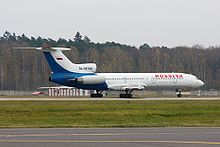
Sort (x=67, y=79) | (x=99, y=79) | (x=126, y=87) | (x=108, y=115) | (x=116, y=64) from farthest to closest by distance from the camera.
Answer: (x=116, y=64)
(x=126, y=87)
(x=99, y=79)
(x=67, y=79)
(x=108, y=115)

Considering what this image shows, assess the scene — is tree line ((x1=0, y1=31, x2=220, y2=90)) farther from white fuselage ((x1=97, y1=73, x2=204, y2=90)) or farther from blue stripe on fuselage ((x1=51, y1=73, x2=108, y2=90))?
blue stripe on fuselage ((x1=51, y1=73, x2=108, y2=90))

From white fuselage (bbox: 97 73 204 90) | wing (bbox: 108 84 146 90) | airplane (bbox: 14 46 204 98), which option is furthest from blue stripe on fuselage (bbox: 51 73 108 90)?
white fuselage (bbox: 97 73 204 90)

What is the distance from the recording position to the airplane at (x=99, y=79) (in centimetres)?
6475

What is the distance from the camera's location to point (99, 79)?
2603 inches

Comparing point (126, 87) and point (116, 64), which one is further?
point (116, 64)

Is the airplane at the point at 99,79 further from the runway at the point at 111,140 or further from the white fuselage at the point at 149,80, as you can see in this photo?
the runway at the point at 111,140

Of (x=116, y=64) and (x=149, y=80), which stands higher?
(x=116, y=64)

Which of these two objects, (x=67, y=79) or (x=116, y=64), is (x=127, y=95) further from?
(x=116, y=64)

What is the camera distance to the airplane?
212 feet

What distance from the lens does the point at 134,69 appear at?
14600cm

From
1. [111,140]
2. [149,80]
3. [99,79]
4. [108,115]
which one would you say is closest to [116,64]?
[149,80]

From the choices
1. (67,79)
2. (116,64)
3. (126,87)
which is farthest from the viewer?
(116,64)

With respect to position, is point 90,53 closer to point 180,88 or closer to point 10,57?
point 10,57

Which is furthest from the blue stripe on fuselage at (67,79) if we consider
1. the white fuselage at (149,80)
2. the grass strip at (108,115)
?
the grass strip at (108,115)
